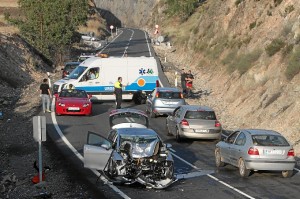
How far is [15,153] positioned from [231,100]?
18514 mm

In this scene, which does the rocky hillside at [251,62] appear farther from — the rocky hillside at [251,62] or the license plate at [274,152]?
the license plate at [274,152]

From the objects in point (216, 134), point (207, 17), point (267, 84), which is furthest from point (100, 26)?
point (216, 134)

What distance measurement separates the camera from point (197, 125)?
25.0 m

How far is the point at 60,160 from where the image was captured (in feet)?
67.6

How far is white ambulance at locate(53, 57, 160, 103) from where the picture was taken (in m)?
36.4

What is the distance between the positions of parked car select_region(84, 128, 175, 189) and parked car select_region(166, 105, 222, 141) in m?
7.51

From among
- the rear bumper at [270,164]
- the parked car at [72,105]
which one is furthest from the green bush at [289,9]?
the rear bumper at [270,164]

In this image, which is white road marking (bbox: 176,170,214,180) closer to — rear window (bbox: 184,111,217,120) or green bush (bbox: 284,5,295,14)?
rear window (bbox: 184,111,217,120)

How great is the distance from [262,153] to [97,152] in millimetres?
4848

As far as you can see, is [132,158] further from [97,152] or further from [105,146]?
[97,152]

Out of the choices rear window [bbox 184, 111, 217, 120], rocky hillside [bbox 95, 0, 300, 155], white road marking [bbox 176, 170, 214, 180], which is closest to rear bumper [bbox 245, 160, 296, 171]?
white road marking [bbox 176, 170, 214, 180]

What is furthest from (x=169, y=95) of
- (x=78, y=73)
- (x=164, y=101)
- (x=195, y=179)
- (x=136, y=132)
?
(x=136, y=132)

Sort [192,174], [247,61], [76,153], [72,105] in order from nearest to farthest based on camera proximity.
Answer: [192,174]
[76,153]
[72,105]
[247,61]

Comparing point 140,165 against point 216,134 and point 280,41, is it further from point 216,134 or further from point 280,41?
point 280,41
